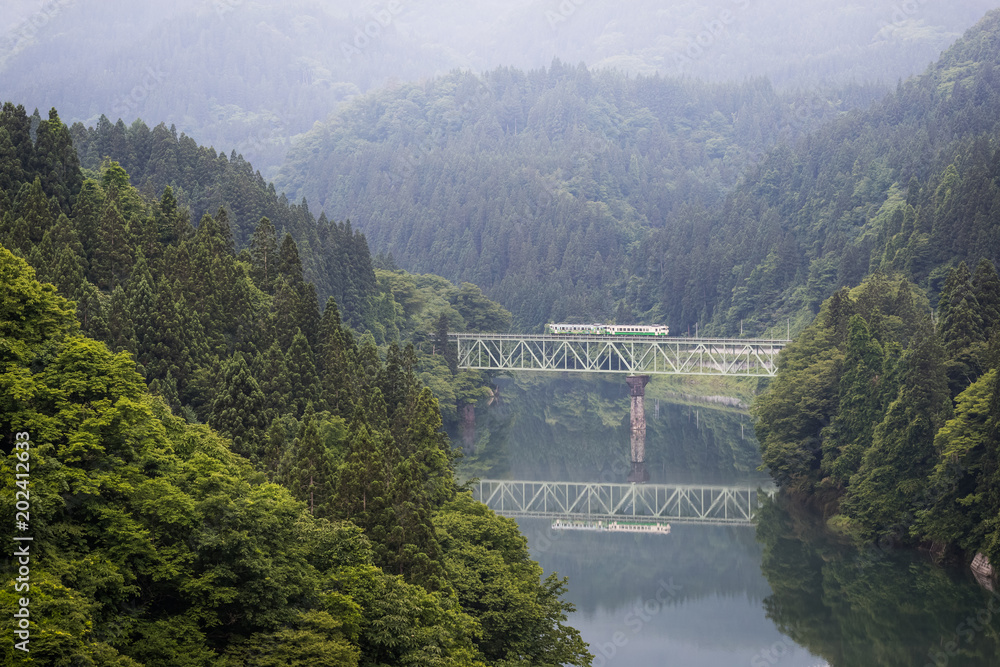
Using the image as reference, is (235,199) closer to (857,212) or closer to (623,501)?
(623,501)

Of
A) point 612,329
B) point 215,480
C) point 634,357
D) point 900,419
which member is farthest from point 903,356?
point 612,329

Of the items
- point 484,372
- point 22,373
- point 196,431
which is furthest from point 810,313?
point 22,373

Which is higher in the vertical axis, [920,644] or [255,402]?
[255,402]

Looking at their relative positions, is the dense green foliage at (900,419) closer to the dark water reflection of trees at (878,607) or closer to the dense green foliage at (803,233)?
the dark water reflection of trees at (878,607)

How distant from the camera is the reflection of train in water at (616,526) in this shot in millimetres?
68250

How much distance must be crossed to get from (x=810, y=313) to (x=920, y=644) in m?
81.4

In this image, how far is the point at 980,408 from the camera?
51.6 m

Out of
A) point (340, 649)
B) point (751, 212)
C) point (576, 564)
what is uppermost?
point (751, 212)

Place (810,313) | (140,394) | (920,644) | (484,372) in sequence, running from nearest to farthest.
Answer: (140,394), (920,644), (484,372), (810,313)

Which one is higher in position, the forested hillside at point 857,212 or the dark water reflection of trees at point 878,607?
the forested hillside at point 857,212

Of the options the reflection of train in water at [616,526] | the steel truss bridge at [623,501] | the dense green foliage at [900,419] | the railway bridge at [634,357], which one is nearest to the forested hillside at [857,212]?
the railway bridge at [634,357]

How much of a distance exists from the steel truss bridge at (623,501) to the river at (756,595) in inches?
42.3

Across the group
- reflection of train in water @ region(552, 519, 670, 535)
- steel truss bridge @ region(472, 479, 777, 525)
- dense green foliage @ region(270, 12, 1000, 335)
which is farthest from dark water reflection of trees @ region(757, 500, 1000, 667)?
dense green foliage @ region(270, 12, 1000, 335)

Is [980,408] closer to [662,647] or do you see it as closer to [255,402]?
[662,647]
